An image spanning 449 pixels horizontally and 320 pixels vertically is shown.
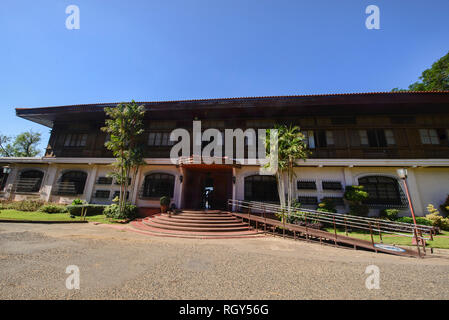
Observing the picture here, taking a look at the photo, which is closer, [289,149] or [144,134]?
[289,149]

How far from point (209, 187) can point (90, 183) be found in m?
10.6

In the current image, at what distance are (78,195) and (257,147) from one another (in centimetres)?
1621

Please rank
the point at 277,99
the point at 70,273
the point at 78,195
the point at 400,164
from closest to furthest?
the point at 70,273 → the point at 400,164 → the point at 277,99 → the point at 78,195

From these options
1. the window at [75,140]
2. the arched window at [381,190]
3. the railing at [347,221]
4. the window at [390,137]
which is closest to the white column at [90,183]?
the window at [75,140]

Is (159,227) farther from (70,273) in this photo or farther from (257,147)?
(257,147)

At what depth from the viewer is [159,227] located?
373 inches

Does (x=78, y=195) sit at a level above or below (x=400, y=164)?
below

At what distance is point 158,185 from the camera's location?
46.8 ft

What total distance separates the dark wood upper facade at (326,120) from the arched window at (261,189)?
4.08m

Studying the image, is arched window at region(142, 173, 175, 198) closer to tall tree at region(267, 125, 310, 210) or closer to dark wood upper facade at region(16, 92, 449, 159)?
dark wood upper facade at region(16, 92, 449, 159)

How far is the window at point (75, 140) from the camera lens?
52.5ft

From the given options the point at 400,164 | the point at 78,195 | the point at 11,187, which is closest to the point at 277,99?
the point at 400,164

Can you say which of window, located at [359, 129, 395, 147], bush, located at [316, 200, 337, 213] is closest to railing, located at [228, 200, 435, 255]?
bush, located at [316, 200, 337, 213]

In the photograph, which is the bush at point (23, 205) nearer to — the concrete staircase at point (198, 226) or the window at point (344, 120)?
the concrete staircase at point (198, 226)
